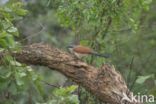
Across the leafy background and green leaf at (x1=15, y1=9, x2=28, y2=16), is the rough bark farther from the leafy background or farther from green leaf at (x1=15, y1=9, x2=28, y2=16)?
green leaf at (x1=15, y1=9, x2=28, y2=16)

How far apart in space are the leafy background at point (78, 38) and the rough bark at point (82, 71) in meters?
0.11

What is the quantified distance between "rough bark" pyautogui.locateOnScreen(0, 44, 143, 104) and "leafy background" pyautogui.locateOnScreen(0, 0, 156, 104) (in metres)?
0.11

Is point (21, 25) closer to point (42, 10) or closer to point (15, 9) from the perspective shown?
point (42, 10)

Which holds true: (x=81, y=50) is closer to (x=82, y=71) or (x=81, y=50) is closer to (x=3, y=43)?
(x=82, y=71)

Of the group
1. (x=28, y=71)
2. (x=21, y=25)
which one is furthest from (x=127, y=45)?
(x=28, y=71)

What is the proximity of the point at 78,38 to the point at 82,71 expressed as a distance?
5.52 ft

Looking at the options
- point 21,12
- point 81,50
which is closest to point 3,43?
point 21,12

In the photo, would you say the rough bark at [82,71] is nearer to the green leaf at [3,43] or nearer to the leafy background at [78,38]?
the leafy background at [78,38]

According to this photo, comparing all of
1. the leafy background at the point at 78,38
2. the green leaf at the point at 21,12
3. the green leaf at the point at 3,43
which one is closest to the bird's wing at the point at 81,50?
the leafy background at the point at 78,38

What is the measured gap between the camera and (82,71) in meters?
3.91

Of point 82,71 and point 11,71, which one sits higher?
point 11,71

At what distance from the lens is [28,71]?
11.5 feet

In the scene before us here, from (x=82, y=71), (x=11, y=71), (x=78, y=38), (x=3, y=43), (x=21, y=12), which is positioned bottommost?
(x=78, y=38)

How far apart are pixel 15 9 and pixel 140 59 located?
3.88 m
